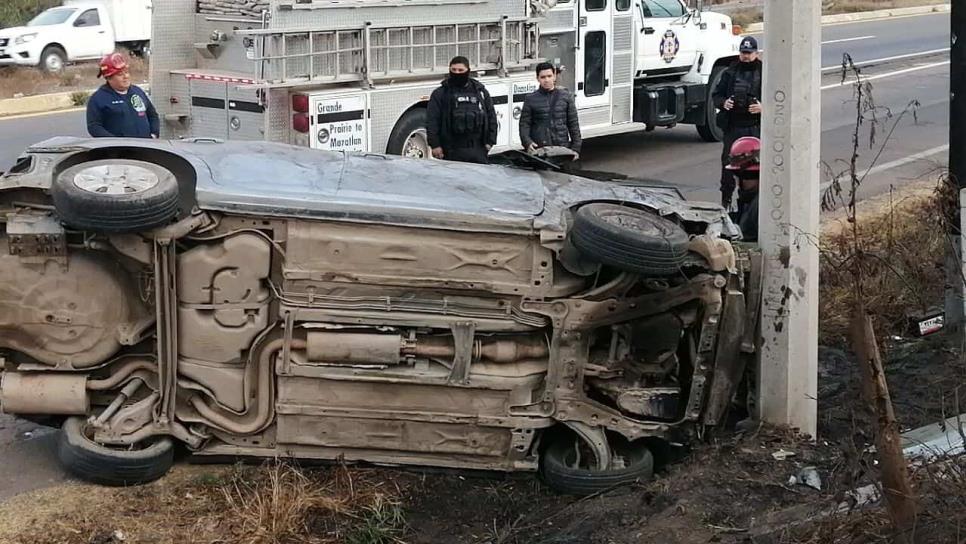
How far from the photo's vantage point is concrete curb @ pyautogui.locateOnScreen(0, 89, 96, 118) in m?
18.7

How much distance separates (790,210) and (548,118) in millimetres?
4319

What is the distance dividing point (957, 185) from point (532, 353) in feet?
10.8

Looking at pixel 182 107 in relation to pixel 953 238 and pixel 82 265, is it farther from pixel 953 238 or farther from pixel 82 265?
pixel 953 238

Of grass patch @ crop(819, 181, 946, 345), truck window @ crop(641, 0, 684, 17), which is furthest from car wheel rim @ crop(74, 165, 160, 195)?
truck window @ crop(641, 0, 684, 17)

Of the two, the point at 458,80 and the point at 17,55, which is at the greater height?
the point at 17,55

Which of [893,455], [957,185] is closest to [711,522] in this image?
[893,455]

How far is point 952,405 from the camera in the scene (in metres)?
6.40

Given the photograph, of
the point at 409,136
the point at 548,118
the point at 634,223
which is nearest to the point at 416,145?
the point at 409,136

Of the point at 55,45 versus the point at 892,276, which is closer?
the point at 892,276

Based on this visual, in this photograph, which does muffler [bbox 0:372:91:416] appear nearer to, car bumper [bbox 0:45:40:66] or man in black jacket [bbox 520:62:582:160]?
man in black jacket [bbox 520:62:582:160]

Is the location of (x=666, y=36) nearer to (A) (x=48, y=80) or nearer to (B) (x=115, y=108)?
(B) (x=115, y=108)

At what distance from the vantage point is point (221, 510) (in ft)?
17.1

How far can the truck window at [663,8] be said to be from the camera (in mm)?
14203

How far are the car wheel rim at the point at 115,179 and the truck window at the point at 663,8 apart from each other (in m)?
9.73
